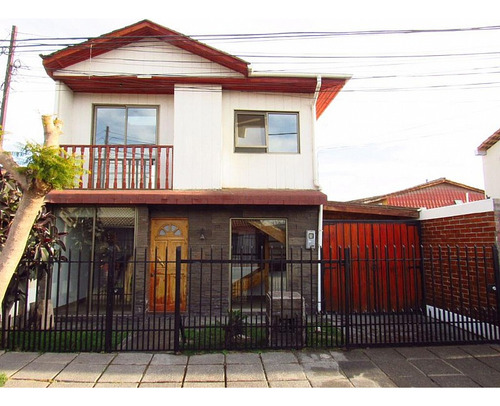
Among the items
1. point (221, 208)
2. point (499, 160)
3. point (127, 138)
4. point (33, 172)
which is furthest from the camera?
point (499, 160)

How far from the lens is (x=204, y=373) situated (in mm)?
4125

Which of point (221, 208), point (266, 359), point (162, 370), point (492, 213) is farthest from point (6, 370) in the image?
point (492, 213)

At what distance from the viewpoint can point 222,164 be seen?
26.2 ft

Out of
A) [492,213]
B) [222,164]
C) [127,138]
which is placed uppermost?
[127,138]

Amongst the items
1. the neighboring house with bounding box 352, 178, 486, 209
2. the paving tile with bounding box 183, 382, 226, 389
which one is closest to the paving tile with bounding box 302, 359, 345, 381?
the paving tile with bounding box 183, 382, 226, 389

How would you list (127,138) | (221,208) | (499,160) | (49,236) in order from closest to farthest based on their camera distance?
1. (49,236)
2. (221,208)
3. (127,138)
4. (499,160)

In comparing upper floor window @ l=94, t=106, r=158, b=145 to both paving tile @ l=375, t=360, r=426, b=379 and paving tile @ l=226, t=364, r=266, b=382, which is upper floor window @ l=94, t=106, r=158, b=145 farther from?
paving tile @ l=375, t=360, r=426, b=379

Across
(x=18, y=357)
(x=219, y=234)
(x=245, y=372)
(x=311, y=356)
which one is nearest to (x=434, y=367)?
(x=311, y=356)

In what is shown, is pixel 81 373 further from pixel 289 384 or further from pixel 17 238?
pixel 289 384

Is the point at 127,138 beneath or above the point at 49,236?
above

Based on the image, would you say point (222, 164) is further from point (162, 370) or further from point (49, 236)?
point (162, 370)

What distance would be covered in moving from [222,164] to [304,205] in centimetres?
223

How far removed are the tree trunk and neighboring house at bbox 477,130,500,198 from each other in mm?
13293

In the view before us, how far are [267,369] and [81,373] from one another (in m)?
2.36
